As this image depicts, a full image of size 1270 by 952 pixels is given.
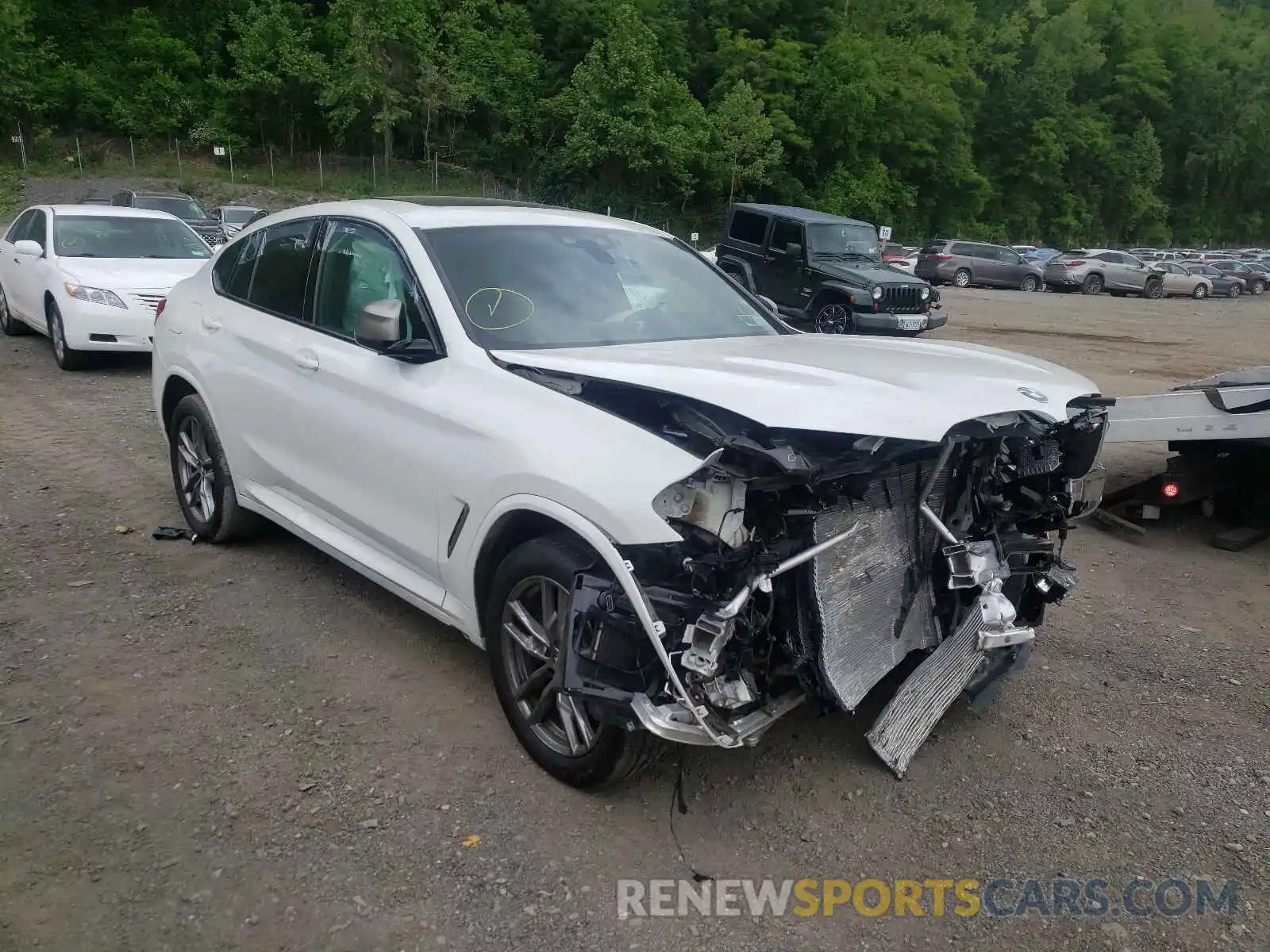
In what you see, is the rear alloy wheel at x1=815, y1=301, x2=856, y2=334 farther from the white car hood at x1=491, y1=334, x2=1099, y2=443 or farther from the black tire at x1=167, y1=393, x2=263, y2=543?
the white car hood at x1=491, y1=334, x2=1099, y2=443

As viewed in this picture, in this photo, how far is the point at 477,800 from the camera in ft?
10.8

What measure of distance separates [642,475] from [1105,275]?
38004 millimetres

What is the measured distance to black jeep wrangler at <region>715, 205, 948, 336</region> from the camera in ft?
51.4

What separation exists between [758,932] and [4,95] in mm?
55718

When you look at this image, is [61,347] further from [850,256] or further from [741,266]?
[850,256]

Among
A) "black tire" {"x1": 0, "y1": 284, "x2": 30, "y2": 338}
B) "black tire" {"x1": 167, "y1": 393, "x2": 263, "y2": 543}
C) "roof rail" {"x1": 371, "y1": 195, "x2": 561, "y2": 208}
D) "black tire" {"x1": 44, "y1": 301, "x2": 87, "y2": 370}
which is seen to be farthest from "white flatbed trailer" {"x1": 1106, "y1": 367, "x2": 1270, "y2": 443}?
"black tire" {"x1": 0, "y1": 284, "x2": 30, "y2": 338}

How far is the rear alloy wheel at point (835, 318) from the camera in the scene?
15664 millimetres

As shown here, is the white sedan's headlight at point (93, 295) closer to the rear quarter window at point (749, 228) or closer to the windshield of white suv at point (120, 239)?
the windshield of white suv at point (120, 239)

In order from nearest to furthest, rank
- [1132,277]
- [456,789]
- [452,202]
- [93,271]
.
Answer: [456,789], [452,202], [93,271], [1132,277]

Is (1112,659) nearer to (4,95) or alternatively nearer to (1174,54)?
(4,95)

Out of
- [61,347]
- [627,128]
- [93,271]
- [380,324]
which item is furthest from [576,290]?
[627,128]

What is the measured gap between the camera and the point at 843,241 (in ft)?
54.9

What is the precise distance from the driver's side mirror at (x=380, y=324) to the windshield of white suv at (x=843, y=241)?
1351 centimetres

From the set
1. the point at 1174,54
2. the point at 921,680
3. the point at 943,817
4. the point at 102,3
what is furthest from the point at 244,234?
the point at 1174,54
